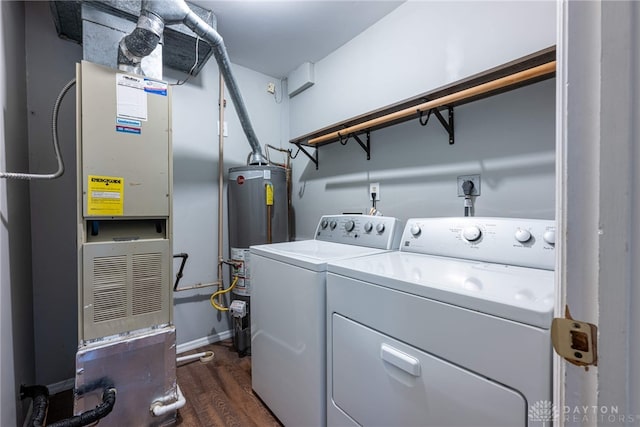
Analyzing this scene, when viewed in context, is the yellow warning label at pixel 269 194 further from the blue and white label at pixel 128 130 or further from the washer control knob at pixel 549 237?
the washer control knob at pixel 549 237

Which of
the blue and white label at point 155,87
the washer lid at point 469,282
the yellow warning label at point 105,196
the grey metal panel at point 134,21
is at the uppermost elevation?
the grey metal panel at point 134,21

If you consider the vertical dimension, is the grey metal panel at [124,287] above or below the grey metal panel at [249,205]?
below

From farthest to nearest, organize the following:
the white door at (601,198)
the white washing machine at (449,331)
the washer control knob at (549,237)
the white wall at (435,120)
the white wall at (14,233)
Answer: the white wall at (435,120) → the white wall at (14,233) → the washer control knob at (549,237) → the white washing machine at (449,331) → the white door at (601,198)

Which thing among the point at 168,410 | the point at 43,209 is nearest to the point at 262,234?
the point at 168,410

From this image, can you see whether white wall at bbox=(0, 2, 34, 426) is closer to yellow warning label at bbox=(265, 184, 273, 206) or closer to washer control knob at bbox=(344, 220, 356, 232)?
yellow warning label at bbox=(265, 184, 273, 206)

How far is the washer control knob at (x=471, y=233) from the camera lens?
3.87ft

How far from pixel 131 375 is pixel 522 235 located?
189cm

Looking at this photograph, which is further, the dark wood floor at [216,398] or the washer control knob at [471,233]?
the dark wood floor at [216,398]

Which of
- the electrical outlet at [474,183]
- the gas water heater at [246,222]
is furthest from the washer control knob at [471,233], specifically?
the gas water heater at [246,222]

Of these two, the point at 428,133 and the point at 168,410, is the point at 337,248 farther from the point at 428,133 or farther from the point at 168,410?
the point at 168,410

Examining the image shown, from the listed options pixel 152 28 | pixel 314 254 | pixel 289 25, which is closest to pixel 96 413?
pixel 314 254

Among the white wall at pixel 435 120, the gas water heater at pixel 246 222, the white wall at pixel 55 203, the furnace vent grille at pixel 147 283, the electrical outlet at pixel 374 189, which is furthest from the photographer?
the gas water heater at pixel 246 222

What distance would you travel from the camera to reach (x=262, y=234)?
7.20 ft

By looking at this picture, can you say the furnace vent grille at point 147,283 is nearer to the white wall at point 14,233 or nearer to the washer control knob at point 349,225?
the white wall at point 14,233
